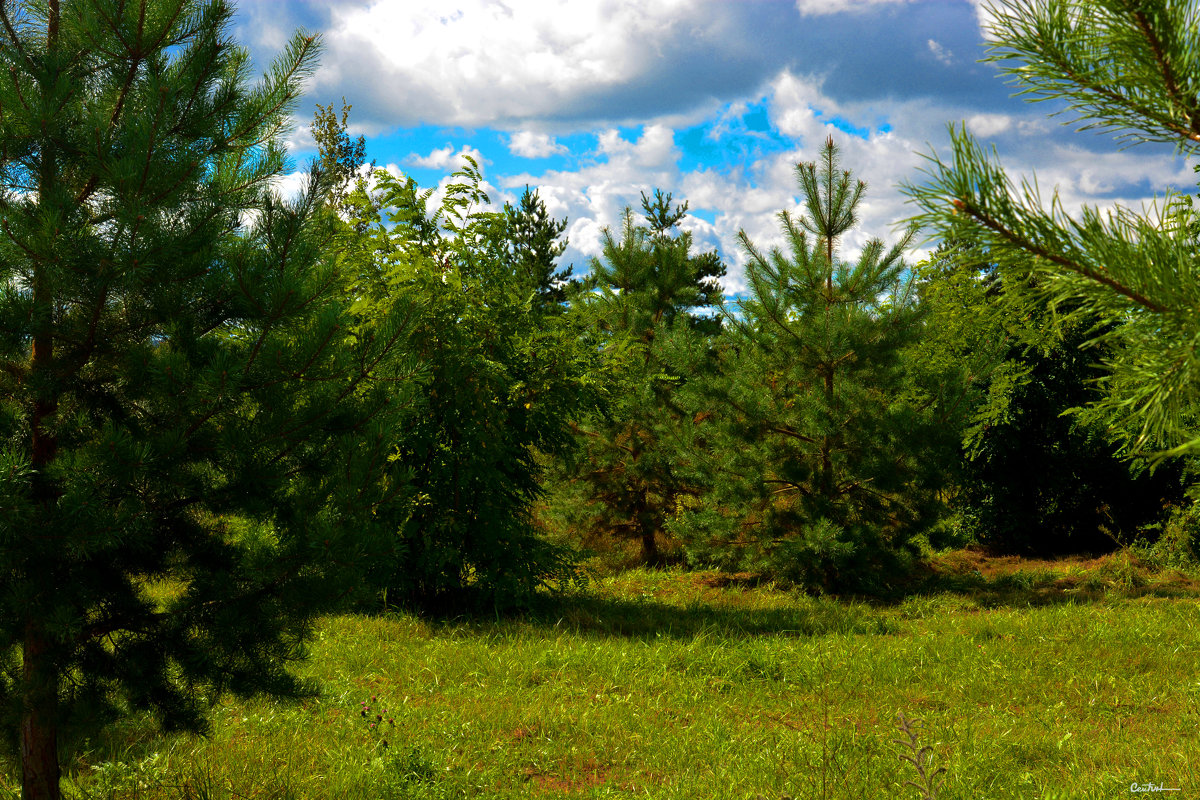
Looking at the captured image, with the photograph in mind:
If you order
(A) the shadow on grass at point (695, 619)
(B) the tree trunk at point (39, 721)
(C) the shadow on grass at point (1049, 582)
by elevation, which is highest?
(B) the tree trunk at point (39, 721)

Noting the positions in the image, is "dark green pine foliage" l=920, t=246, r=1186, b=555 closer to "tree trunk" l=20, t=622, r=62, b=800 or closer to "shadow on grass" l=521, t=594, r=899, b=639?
"shadow on grass" l=521, t=594, r=899, b=639

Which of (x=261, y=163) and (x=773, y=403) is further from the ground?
(x=261, y=163)

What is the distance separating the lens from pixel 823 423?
392 inches

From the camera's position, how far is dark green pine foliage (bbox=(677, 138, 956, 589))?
10.0 metres

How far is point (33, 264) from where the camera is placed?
3203mm

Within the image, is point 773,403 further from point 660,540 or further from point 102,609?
point 102,609

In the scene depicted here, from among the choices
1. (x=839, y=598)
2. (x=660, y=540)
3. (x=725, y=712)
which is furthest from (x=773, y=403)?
(x=725, y=712)

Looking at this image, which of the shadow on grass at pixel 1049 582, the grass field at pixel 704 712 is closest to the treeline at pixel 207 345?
the grass field at pixel 704 712

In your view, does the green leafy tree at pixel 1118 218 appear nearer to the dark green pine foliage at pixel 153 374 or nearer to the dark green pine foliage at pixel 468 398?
the dark green pine foliage at pixel 153 374

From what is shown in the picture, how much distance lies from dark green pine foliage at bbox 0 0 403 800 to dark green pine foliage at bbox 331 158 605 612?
13.5ft

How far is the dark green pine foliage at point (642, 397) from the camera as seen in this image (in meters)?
11.8

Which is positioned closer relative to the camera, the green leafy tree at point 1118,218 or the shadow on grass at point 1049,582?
the green leafy tree at point 1118,218

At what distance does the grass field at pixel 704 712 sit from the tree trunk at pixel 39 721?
0.44m

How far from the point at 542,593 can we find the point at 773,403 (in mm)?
3935
